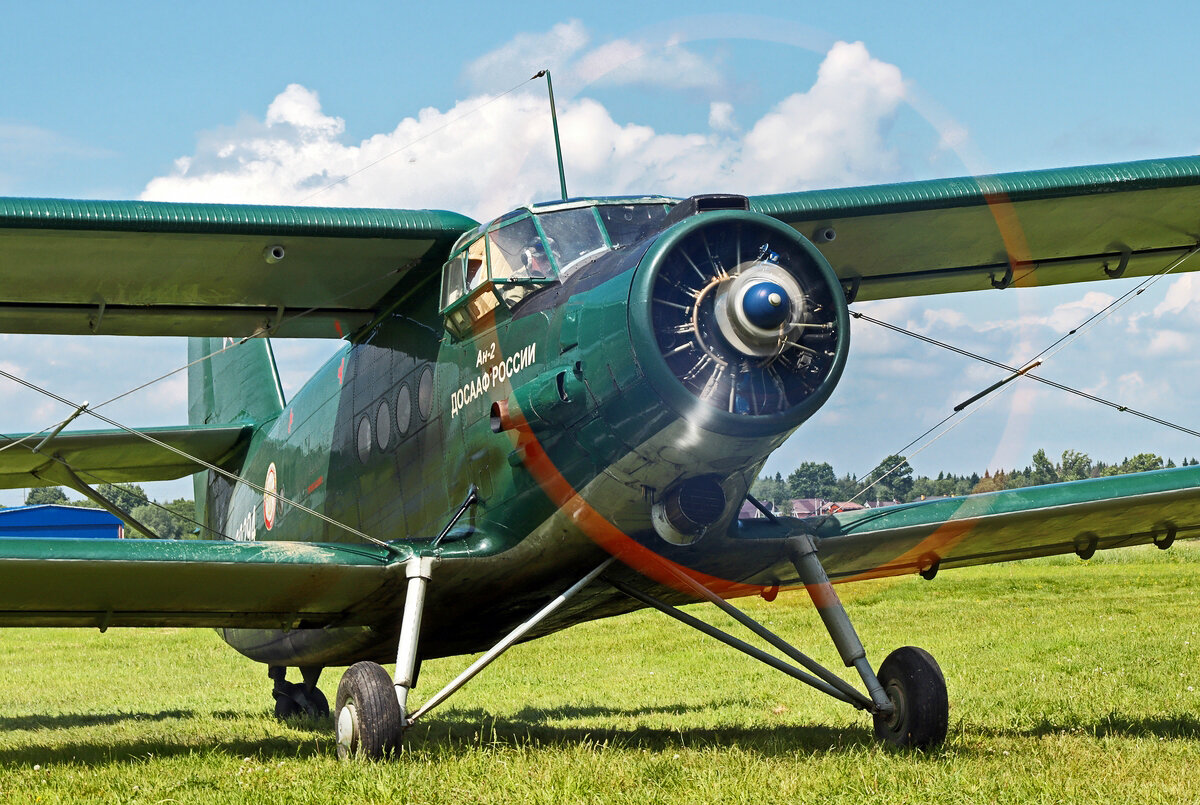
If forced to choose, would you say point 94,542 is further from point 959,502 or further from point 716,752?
point 959,502

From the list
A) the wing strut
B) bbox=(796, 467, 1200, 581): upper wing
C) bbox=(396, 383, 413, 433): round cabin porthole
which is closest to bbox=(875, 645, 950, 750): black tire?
bbox=(796, 467, 1200, 581): upper wing

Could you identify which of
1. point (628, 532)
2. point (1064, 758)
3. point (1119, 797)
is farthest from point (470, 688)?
point (1119, 797)

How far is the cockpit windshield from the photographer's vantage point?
23.9 ft

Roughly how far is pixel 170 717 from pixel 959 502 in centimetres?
819

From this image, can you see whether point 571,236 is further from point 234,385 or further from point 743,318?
point 234,385

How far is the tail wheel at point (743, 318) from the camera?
602 cm

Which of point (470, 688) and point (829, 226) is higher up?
point (829, 226)

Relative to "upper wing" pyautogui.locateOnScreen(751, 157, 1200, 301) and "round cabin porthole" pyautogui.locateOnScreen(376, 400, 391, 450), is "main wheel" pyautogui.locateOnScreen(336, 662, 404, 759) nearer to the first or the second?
"round cabin porthole" pyautogui.locateOnScreen(376, 400, 391, 450)

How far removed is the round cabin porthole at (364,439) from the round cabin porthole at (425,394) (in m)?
0.96

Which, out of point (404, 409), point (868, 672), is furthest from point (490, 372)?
point (868, 672)

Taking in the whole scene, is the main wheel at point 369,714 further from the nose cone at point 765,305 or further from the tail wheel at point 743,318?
the nose cone at point 765,305

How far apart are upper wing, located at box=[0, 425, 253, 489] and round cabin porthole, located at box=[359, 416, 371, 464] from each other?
257 cm

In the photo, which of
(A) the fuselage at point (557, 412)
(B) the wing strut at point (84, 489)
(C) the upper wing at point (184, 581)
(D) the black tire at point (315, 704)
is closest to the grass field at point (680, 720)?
(D) the black tire at point (315, 704)

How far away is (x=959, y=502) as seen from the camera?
825cm
